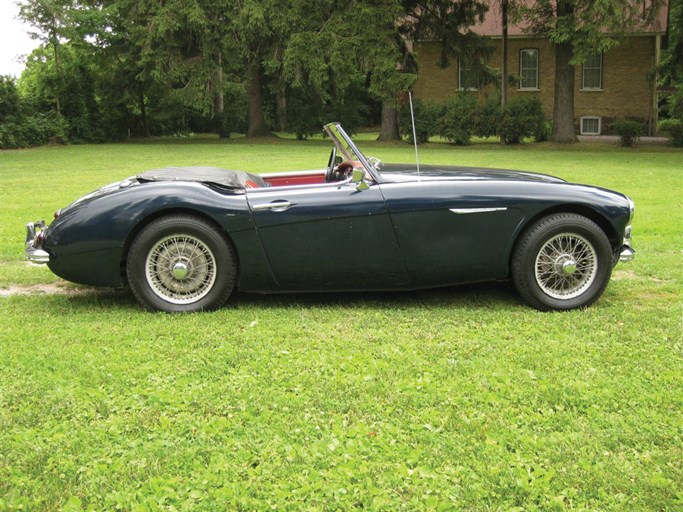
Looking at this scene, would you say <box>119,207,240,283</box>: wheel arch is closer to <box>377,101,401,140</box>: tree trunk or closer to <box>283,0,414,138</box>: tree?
<box>283,0,414,138</box>: tree

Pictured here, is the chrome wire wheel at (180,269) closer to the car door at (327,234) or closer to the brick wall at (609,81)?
the car door at (327,234)

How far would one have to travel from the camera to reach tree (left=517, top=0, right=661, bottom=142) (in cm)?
2330

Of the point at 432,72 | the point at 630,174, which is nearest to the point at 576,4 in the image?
the point at 630,174

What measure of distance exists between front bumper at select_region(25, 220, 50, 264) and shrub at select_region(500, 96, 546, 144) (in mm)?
25679

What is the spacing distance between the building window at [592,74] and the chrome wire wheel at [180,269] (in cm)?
3387

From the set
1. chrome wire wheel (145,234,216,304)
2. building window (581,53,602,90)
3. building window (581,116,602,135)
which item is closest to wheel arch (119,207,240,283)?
chrome wire wheel (145,234,216,304)

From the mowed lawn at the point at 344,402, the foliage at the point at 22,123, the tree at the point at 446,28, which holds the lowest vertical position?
the mowed lawn at the point at 344,402

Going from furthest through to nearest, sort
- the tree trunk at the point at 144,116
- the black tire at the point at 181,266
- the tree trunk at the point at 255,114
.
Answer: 1. the tree trunk at the point at 144,116
2. the tree trunk at the point at 255,114
3. the black tire at the point at 181,266

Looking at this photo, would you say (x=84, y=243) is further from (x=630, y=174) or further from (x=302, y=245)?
(x=630, y=174)

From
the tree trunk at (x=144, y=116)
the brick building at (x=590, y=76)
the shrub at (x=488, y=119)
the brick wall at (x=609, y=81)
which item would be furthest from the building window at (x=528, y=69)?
the tree trunk at (x=144, y=116)

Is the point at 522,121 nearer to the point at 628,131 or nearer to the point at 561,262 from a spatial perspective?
the point at 628,131

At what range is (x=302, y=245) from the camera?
491cm

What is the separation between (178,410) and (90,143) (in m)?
34.3

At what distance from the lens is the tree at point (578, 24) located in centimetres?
2330
